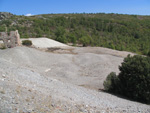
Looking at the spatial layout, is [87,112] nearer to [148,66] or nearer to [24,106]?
[24,106]

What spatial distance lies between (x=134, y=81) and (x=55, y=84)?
5.73 meters

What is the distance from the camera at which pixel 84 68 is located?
2203 centimetres

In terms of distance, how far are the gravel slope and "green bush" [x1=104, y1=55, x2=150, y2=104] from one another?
1.35 m

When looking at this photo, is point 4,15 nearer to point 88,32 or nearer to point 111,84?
point 88,32

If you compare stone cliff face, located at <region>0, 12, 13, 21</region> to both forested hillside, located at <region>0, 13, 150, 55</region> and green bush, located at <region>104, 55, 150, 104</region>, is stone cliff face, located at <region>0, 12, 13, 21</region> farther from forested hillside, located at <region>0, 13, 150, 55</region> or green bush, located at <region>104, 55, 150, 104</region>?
green bush, located at <region>104, 55, 150, 104</region>

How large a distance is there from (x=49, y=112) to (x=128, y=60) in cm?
957

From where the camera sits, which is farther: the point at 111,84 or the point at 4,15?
the point at 4,15

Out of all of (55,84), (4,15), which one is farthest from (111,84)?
(4,15)

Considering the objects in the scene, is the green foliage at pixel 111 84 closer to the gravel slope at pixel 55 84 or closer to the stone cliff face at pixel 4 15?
the gravel slope at pixel 55 84

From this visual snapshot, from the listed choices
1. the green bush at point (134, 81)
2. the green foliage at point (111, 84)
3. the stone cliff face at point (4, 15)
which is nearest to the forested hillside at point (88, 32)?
the stone cliff face at point (4, 15)

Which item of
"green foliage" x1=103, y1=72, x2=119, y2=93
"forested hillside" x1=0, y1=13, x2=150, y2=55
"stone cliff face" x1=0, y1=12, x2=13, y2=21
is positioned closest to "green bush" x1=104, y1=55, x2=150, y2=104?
"green foliage" x1=103, y1=72, x2=119, y2=93

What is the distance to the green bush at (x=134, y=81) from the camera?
12188 mm

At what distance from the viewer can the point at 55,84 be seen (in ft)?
37.6

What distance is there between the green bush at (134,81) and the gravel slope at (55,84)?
1351 mm
